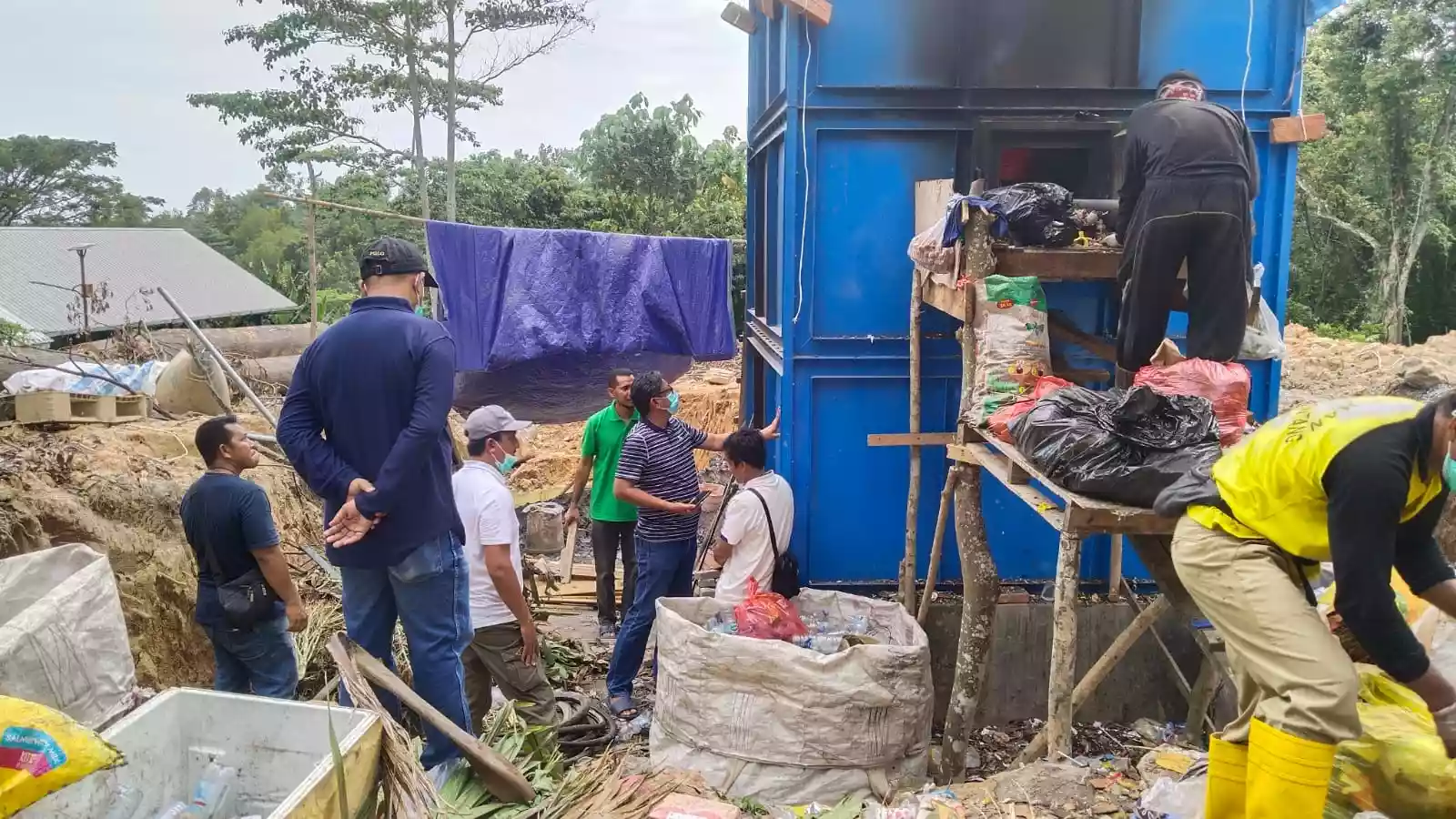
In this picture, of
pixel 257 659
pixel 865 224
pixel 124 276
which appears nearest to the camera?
pixel 257 659

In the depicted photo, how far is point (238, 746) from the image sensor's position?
2.79 meters

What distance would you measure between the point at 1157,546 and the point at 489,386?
622 centimetres

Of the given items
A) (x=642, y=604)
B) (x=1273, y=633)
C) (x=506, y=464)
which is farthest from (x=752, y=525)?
(x=1273, y=633)

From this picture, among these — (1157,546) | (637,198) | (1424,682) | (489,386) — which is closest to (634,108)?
(637,198)

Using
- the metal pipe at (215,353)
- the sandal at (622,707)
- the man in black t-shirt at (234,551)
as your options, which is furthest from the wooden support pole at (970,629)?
the metal pipe at (215,353)

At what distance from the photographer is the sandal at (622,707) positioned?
5.57 m

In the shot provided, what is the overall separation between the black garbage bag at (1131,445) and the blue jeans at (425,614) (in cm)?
229

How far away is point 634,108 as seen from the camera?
65.3ft

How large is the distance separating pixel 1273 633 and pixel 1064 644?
956 millimetres

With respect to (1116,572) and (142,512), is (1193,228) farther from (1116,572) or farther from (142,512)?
→ (142,512)

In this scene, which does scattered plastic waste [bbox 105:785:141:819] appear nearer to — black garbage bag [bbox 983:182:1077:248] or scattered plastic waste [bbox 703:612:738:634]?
scattered plastic waste [bbox 703:612:738:634]

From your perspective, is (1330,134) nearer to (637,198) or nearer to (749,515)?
(637,198)

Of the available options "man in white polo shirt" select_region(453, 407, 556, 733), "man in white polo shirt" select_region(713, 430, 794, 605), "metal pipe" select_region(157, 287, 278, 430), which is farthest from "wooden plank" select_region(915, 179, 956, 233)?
"metal pipe" select_region(157, 287, 278, 430)

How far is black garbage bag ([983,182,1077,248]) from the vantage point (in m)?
4.52
